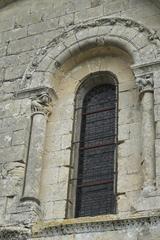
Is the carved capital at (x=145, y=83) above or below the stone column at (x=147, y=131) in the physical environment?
above

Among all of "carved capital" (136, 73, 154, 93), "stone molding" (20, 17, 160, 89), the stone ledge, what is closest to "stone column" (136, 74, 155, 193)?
"carved capital" (136, 73, 154, 93)

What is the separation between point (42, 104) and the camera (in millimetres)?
9570

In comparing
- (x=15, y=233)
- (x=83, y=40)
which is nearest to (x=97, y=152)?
(x=15, y=233)

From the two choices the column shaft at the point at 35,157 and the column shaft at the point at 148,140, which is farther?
the column shaft at the point at 35,157

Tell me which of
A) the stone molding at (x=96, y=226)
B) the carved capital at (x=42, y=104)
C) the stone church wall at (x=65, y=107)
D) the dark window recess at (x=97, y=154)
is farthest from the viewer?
the carved capital at (x=42, y=104)

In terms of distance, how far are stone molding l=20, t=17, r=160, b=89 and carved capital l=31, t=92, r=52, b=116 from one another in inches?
15.3

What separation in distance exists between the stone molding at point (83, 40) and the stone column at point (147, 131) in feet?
2.69

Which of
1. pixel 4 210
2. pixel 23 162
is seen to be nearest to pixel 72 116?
pixel 23 162

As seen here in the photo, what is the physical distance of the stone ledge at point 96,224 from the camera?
7543mm

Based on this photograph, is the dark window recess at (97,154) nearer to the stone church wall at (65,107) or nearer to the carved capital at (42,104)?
the stone church wall at (65,107)

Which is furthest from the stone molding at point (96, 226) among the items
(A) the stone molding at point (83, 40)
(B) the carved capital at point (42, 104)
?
(A) the stone molding at point (83, 40)

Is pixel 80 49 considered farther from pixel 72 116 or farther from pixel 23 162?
pixel 23 162

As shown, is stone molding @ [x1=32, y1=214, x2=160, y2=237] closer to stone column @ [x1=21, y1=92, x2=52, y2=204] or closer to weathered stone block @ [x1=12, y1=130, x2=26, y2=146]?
stone column @ [x1=21, y1=92, x2=52, y2=204]

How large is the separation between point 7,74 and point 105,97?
1.85 metres
